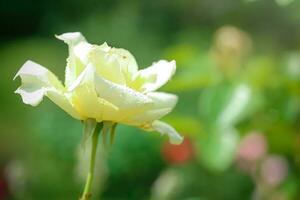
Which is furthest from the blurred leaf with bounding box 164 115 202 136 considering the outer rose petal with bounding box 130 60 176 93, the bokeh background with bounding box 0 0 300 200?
the outer rose petal with bounding box 130 60 176 93

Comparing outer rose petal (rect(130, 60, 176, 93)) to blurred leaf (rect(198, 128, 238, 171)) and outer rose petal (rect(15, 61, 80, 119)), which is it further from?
blurred leaf (rect(198, 128, 238, 171))

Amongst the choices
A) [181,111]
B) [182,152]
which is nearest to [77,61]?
[182,152]

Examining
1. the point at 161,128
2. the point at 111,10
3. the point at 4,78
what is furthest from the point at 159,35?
the point at 161,128

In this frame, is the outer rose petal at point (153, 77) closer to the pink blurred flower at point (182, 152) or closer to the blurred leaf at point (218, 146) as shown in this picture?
the blurred leaf at point (218, 146)

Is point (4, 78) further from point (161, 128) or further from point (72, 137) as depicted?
point (161, 128)

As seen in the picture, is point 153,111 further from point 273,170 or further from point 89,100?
point 273,170

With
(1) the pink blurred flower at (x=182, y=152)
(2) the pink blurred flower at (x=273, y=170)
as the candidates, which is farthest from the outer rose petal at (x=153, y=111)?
(1) the pink blurred flower at (x=182, y=152)
